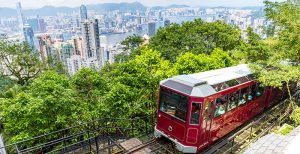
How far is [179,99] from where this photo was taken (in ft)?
27.2

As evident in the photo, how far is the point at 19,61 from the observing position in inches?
759

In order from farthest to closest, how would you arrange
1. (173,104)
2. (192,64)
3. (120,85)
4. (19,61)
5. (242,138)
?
1. (19,61)
2. (192,64)
3. (242,138)
4. (120,85)
5. (173,104)

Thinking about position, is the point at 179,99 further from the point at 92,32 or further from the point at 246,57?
the point at 92,32

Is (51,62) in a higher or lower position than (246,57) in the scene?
lower

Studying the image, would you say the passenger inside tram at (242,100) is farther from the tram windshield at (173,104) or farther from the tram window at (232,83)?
the tram windshield at (173,104)

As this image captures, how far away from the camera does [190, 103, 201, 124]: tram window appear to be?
7889 mm

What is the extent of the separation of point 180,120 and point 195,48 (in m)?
13.7

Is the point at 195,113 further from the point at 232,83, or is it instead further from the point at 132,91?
the point at 132,91

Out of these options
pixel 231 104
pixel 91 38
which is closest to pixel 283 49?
pixel 231 104

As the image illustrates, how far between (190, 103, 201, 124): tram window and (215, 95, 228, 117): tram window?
109cm

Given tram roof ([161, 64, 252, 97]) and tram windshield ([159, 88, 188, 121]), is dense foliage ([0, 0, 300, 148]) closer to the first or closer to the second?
tram roof ([161, 64, 252, 97])

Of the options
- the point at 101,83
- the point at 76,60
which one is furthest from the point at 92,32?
the point at 101,83

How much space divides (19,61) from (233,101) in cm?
1809

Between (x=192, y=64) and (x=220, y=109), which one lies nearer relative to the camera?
(x=220, y=109)
